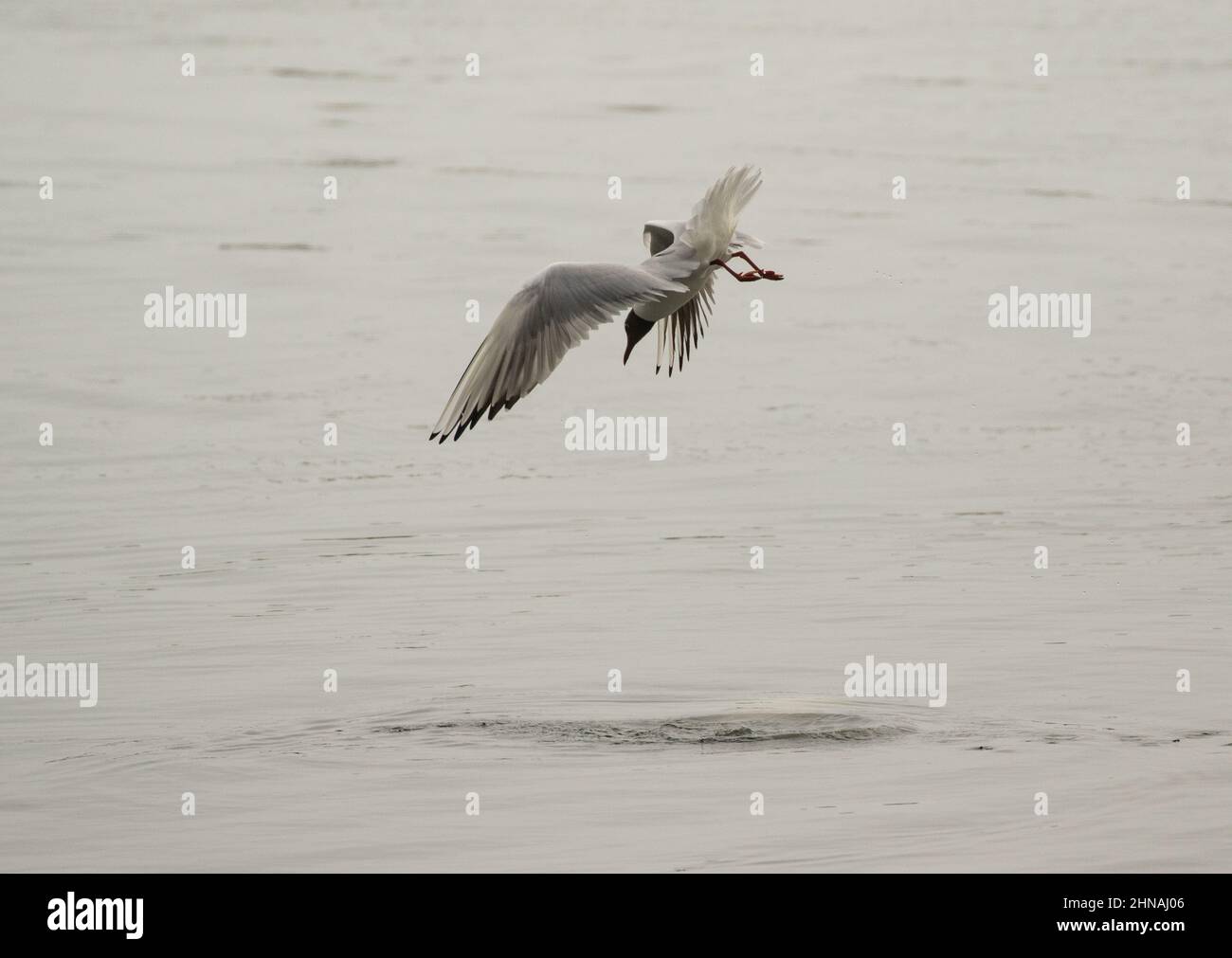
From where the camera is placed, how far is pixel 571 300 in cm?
1091

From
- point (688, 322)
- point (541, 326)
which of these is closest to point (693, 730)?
point (688, 322)

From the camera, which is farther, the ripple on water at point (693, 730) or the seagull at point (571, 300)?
the ripple on water at point (693, 730)

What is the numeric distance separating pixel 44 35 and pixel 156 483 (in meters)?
23.4

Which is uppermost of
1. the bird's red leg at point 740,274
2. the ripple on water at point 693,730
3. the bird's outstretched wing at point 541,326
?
the bird's red leg at point 740,274

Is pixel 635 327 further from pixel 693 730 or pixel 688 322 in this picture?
pixel 693 730

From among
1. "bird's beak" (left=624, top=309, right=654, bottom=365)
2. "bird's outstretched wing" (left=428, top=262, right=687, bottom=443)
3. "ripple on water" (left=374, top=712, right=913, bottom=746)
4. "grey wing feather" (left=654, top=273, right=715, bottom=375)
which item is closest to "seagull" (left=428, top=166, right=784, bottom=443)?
"bird's outstretched wing" (left=428, top=262, right=687, bottom=443)

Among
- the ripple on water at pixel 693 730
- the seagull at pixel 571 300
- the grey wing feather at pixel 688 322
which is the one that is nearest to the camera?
the seagull at pixel 571 300

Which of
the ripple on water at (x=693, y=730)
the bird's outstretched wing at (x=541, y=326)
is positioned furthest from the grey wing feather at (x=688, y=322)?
the ripple on water at (x=693, y=730)

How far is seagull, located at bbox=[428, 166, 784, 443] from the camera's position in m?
10.8

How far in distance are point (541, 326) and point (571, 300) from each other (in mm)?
182

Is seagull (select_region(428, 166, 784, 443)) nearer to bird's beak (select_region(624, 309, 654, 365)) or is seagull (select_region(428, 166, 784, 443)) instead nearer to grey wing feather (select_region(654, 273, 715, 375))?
bird's beak (select_region(624, 309, 654, 365))

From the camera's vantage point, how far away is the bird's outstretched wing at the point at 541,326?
10773 mm

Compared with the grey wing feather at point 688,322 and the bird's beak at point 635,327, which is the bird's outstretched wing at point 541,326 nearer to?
the bird's beak at point 635,327

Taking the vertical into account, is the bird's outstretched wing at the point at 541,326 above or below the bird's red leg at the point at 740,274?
below
